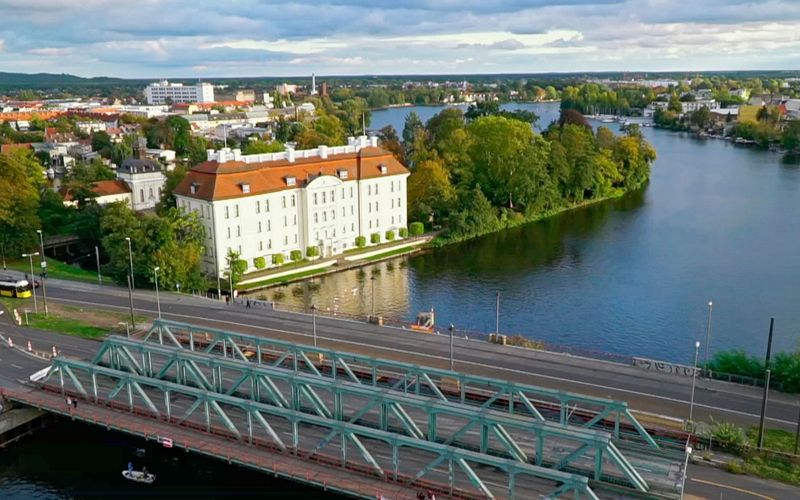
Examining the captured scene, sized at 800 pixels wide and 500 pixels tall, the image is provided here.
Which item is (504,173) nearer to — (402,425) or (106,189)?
(106,189)

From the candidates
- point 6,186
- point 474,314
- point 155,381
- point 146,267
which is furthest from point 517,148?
point 155,381

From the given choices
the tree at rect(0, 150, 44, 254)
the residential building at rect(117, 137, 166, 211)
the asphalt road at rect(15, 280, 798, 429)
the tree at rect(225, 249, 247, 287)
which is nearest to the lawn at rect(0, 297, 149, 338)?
the asphalt road at rect(15, 280, 798, 429)

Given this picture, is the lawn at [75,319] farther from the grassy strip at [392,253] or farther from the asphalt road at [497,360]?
the grassy strip at [392,253]

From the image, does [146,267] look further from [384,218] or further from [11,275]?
[384,218]

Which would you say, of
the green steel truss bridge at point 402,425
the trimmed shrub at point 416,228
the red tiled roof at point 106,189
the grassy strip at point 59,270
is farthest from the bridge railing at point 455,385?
the red tiled roof at point 106,189

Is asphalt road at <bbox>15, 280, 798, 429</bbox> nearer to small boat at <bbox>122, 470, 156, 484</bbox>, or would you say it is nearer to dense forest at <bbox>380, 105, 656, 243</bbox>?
small boat at <bbox>122, 470, 156, 484</bbox>
